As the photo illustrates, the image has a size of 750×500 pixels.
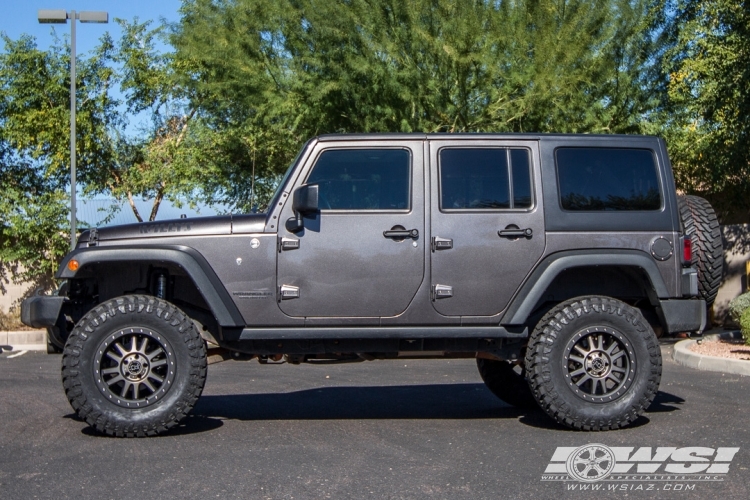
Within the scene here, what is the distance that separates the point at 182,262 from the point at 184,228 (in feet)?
0.91

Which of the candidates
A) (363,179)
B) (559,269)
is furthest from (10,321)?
(559,269)

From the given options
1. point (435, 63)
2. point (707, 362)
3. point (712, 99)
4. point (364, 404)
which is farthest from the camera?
point (435, 63)

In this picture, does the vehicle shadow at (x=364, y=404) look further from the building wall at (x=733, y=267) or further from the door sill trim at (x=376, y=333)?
the building wall at (x=733, y=267)

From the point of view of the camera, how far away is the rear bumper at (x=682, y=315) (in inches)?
278

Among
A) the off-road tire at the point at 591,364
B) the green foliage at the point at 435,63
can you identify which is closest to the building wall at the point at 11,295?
the green foliage at the point at 435,63

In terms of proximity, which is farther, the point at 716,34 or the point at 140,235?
the point at 716,34

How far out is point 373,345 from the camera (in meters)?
7.07

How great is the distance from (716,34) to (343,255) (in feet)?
40.1

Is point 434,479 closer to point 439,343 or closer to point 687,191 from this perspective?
point 439,343

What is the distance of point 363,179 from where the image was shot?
280 inches

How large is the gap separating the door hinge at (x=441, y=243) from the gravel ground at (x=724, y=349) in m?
6.31

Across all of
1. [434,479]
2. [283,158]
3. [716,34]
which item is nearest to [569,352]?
[434,479]

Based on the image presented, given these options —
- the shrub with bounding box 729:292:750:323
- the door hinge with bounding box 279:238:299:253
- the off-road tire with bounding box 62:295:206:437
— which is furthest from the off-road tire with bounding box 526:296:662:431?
the shrub with bounding box 729:292:750:323

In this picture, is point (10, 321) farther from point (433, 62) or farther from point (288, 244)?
point (288, 244)
